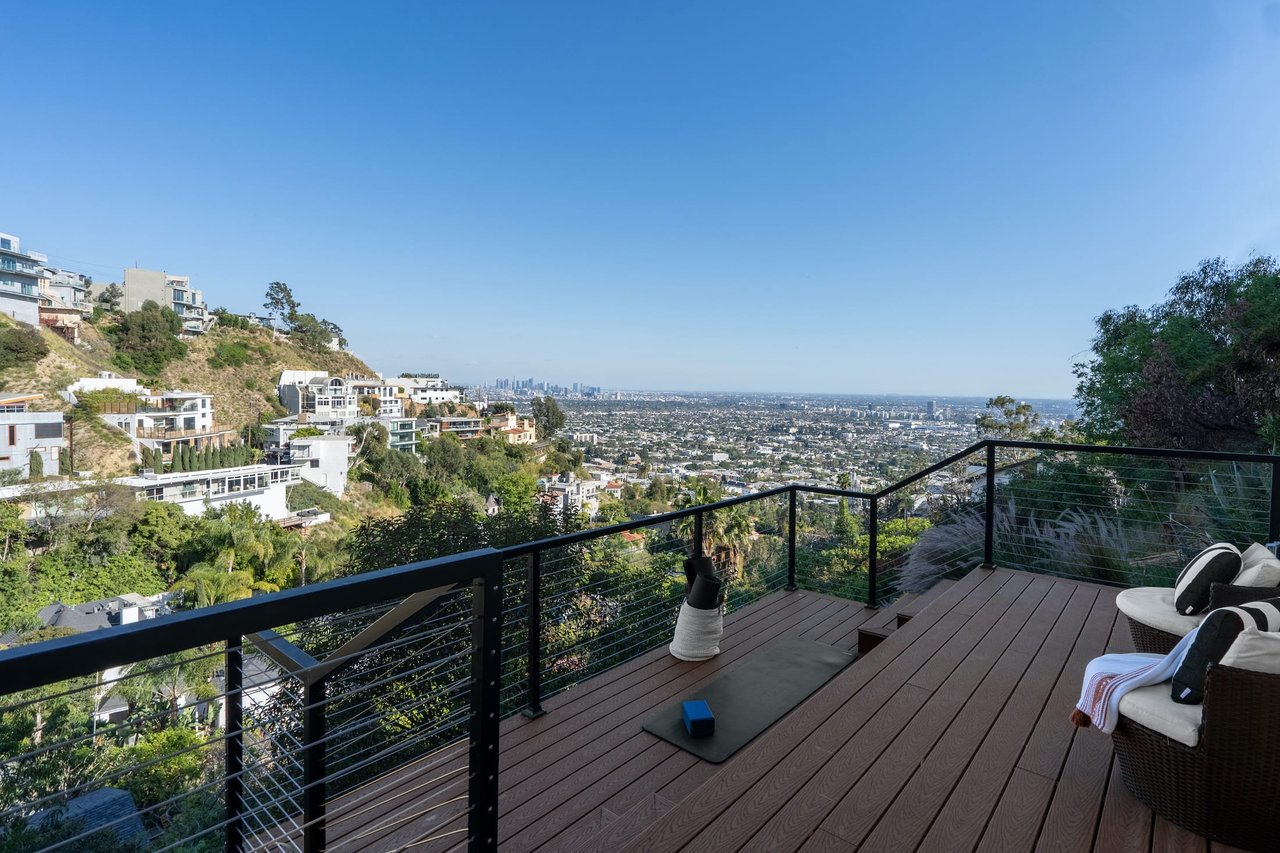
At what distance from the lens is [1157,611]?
7.34 ft

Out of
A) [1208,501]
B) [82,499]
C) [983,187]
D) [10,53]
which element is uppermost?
[10,53]

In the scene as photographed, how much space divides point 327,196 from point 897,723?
55659mm

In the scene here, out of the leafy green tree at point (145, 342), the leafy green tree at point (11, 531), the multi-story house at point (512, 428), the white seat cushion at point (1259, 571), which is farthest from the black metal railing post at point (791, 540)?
the leafy green tree at point (145, 342)

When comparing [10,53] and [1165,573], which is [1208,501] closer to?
[1165,573]

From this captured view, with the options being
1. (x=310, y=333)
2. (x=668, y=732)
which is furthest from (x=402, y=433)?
(x=668, y=732)

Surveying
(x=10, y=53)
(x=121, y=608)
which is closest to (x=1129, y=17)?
(x=121, y=608)

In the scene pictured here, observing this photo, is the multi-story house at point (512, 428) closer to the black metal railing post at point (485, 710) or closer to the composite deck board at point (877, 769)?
the composite deck board at point (877, 769)

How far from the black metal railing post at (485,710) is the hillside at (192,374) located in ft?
158

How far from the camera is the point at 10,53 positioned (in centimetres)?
4094

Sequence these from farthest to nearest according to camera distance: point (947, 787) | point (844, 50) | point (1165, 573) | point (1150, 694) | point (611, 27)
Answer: point (611, 27)
point (844, 50)
point (1165, 573)
point (947, 787)
point (1150, 694)

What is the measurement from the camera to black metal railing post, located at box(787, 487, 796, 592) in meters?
4.21

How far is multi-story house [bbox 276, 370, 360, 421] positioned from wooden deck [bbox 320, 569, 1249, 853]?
52345mm

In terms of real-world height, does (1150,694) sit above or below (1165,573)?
above

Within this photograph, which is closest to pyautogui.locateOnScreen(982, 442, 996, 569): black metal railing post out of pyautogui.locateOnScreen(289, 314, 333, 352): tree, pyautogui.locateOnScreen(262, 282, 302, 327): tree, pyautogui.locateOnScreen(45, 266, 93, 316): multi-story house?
pyautogui.locateOnScreen(45, 266, 93, 316): multi-story house
